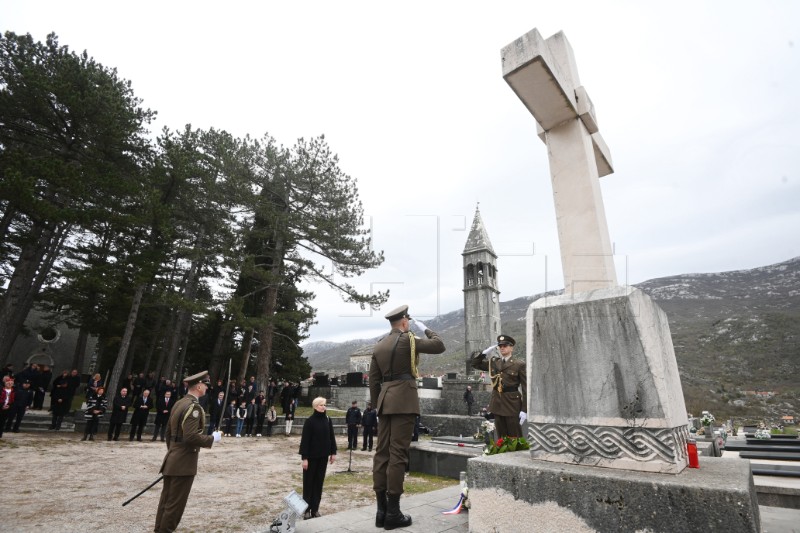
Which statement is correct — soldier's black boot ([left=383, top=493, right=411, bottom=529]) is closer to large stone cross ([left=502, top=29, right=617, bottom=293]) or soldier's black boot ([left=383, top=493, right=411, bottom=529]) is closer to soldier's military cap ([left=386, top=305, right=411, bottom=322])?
soldier's military cap ([left=386, top=305, right=411, bottom=322])

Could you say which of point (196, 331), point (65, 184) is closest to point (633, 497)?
point (65, 184)

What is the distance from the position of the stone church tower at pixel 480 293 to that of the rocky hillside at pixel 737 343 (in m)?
8.85

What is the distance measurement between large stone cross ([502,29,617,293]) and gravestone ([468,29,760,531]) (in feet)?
0.03

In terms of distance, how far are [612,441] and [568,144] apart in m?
2.65

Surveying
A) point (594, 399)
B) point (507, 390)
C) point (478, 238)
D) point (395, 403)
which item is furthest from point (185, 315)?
point (478, 238)

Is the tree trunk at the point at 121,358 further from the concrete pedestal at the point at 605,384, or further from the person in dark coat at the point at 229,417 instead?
the concrete pedestal at the point at 605,384

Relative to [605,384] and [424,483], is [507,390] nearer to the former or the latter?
[605,384]

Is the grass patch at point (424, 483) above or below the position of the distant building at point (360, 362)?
below

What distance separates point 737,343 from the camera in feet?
169

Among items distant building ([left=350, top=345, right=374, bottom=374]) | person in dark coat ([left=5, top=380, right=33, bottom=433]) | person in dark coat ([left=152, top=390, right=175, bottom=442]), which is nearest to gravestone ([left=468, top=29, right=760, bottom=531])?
person in dark coat ([left=152, top=390, right=175, bottom=442])

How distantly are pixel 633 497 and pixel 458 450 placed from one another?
731 centimetres

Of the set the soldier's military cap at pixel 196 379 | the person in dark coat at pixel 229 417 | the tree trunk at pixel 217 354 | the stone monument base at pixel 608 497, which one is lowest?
the person in dark coat at pixel 229 417

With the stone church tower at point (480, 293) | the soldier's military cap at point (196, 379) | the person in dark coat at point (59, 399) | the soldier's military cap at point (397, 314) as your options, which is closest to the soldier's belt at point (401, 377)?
the soldier's military cap at point (397, 314)

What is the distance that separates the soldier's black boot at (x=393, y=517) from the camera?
354 cm
